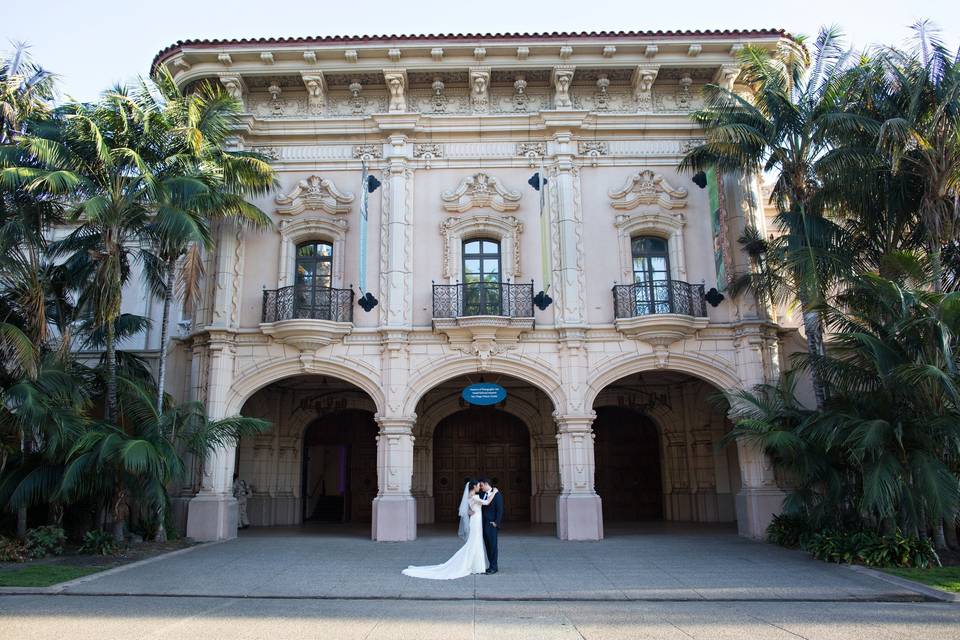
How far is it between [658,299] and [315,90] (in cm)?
1021

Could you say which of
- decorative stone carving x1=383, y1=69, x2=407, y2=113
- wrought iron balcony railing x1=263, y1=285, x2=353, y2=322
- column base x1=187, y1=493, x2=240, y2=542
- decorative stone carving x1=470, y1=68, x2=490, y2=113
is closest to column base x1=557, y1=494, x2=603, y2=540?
wrought iron balcony railing x1=263, y1=285, x2=353, y2=322

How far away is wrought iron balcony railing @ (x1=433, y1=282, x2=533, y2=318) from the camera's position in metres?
16.8

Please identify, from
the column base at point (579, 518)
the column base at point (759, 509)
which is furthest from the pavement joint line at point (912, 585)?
the column base at point (579, 518)

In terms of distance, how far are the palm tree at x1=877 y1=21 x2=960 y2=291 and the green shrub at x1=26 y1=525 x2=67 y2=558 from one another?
16560 millimetres

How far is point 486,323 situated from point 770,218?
9.77m

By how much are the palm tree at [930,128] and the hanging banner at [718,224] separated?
420cm

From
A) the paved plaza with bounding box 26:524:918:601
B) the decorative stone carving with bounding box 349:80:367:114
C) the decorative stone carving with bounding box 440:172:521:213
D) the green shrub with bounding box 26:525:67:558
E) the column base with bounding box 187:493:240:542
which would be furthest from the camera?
the decorative stone carving with bounding box 349:80:367:114

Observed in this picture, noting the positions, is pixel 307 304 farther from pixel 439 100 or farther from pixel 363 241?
pixel 439 100

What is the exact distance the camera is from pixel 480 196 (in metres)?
17.5

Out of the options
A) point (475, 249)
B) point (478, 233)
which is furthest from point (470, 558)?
point (478, 233)

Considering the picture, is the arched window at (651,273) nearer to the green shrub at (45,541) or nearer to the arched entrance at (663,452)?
the arched entrance at (663,452)

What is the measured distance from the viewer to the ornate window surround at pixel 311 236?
687 inches

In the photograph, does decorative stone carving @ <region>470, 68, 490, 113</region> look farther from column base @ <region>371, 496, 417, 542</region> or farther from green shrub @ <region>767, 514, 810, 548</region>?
green shrub @ <region>767, 514, 810, 548</region>

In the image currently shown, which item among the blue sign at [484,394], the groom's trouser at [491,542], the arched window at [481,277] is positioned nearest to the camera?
the groom's trouser at [491,542]
